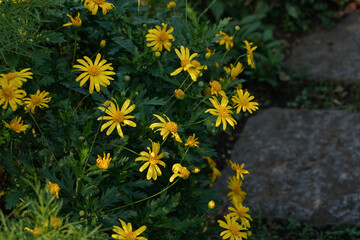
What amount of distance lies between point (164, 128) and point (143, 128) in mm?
125

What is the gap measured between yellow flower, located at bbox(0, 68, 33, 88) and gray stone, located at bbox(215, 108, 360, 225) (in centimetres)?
136

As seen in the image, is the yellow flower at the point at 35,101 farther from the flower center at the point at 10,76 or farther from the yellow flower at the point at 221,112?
the yellow flower at the point at 221,112

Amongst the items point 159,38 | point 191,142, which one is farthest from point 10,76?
point 191,142

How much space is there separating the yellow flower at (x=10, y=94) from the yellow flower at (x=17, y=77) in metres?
0.01

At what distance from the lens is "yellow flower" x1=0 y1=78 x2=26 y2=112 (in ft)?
5.71

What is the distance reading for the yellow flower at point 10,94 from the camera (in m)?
1.74

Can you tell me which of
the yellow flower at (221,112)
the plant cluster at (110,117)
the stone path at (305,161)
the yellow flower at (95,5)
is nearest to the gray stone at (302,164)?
the stone path at (305,161)

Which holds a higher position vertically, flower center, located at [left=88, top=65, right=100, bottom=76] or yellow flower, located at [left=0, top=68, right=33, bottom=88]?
yellow flower, located at [left=0, top=68, right=33, bottom=88]

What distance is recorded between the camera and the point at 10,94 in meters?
1.76

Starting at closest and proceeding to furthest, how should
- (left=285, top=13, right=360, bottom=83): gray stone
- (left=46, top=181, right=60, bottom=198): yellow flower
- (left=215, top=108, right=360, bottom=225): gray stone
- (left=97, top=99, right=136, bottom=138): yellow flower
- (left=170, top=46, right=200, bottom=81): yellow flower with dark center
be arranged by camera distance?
1. (left=46, top=181, right=60, bottom=198): yellow flower
2. (left=97, top=99, right=136, bottom=138): yellow flower
3. (left=170, top=46, right=200, bottom=81): yellow flower with dark center
4. (left=215, top=108, right=360, bottom=225): gray stone
5. (left=285, top=13, right=360, bottom=83): gray stone

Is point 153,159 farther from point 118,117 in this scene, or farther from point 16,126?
point 16,126

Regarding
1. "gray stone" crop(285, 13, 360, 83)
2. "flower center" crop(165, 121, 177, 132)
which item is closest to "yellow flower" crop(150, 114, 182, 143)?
"flower center" crop(165, 121, 177, 132)

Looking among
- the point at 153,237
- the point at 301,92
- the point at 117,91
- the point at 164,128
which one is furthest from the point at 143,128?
the point at 301,92

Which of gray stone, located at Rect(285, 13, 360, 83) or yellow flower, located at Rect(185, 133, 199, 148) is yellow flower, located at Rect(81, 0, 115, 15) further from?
Result: gray stone, located at Rect(285, 13, 360, 83)
